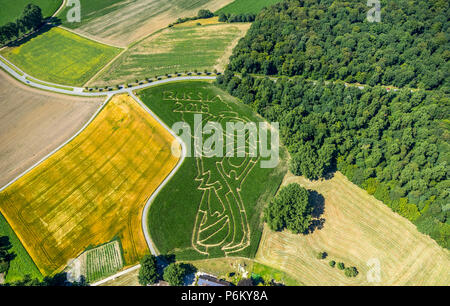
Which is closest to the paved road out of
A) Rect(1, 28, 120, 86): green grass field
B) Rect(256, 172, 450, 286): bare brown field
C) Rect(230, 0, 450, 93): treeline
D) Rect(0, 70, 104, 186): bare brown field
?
Rect(0, 70, 104, 186): bare brown field

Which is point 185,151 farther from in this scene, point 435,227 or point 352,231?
point 435,227

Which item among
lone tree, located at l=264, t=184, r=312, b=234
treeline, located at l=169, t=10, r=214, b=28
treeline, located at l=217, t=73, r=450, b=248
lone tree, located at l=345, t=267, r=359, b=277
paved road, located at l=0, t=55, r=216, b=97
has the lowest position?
lone tree, located at l=345, t=267, r=359, b=277

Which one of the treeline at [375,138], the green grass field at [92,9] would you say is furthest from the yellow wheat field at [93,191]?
the green grass field at [92,9]

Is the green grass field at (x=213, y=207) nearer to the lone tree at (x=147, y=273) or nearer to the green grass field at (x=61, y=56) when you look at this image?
the lone tree at (x=147, y=273)

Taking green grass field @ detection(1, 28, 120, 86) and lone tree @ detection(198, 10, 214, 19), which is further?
lone tree @ detection(198, 10, 214, 19)

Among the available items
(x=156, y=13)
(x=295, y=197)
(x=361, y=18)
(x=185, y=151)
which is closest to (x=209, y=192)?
(x=185, y=151)

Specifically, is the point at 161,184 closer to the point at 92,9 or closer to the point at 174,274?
the point at 174,274

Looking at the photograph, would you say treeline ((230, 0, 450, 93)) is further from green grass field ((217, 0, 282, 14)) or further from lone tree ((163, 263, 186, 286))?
lone tree ((163, 263, 186, 286))

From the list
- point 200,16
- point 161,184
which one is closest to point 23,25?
point 200,16
